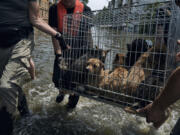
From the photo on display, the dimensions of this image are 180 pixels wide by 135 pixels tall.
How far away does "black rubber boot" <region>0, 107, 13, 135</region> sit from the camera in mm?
2193

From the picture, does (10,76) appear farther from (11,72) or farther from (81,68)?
(81,68)

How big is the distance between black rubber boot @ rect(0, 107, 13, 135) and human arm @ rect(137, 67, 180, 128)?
174 cm

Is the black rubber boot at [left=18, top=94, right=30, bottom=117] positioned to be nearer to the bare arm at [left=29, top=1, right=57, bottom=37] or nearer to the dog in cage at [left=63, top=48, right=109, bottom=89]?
the dog in cage at [left=63, top=48, right=109, bottom=89]

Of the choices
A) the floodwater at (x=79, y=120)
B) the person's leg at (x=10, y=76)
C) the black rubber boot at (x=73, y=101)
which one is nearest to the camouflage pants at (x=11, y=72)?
the person's leg at (x=10, y=76)

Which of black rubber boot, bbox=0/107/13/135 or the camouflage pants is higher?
the camouflage pants

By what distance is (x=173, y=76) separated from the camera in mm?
1343

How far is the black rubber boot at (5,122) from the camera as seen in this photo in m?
2.19

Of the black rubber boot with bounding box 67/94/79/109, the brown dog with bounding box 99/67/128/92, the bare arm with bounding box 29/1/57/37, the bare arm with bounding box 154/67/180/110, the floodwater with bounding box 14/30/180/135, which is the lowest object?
the floodwater with bounding box 14/30/180/135

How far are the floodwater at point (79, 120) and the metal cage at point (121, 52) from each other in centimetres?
75

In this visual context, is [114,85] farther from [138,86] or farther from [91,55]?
[91,55]

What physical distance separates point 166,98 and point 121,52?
163 centimetres

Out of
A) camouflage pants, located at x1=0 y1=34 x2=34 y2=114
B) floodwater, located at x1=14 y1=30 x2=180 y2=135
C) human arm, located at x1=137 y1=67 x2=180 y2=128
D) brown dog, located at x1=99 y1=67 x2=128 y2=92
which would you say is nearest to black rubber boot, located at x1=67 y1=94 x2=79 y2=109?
floodwater, located at x1=14 y1=30 x2=180 y2=135

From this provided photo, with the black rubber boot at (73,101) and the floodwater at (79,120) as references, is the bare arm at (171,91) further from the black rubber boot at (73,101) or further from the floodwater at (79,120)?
the black rubber boot at (73,101)

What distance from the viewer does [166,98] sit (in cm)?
142
